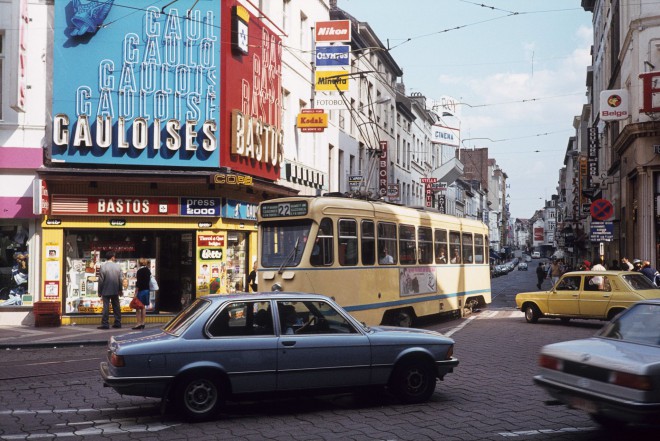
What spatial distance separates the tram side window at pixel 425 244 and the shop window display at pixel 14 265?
36.3ft

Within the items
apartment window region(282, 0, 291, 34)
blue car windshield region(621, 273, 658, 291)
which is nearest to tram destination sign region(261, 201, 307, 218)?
blue car windshield region(621, 273, 658, 291)

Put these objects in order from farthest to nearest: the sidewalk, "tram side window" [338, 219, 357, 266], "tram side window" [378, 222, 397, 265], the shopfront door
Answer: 1. the shopfront door
2. "tram side window" [378, 222, 397, 265]
3. the sidewalk
4. "tram side window" [338, 219, 357, 266]

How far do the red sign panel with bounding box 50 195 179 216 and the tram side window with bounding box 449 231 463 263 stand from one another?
829 centimetres

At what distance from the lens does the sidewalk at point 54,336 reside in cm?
1648

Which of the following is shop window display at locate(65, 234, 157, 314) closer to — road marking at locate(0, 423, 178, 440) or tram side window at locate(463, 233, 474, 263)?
tram side window at locate(463, 233, 474, 263)

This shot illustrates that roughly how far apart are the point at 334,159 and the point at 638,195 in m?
13.9

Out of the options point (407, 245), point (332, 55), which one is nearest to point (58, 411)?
point (407, 245)

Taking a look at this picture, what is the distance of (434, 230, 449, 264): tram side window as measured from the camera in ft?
67.3

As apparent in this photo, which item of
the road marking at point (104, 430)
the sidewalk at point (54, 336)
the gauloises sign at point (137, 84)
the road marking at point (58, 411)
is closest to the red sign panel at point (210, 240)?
the gauloises sign at point (137, 84)

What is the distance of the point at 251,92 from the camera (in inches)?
923

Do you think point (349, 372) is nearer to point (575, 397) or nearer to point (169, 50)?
point (575, 397)

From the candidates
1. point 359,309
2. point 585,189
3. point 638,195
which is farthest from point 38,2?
point 585,189

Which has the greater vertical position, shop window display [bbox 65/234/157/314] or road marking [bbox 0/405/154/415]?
shop window display [bbox 65/234/157/314]

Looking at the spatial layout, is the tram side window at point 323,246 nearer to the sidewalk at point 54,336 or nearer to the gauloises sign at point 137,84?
the sidewalk at point 54,336
